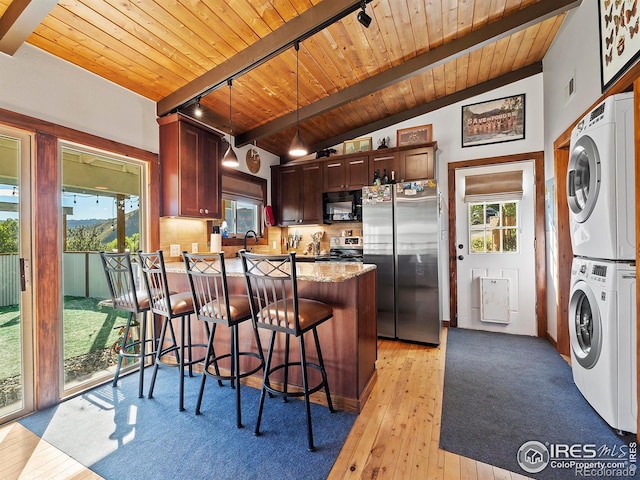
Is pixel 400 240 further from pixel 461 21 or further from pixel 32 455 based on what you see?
pixel 32 455

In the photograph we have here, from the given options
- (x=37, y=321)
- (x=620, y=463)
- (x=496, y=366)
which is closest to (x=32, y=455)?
(x=37, y=321)

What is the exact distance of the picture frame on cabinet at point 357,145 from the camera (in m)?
4.40

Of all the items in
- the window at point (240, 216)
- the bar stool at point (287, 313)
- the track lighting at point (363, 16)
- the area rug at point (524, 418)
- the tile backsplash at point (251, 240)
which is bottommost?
the area rug at point (524, 418)

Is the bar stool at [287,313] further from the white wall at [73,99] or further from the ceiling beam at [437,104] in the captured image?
the ceiling beam at [437,104]

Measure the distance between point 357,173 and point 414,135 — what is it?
3.24 ft

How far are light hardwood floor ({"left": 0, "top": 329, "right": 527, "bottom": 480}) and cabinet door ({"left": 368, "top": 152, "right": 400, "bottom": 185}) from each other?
2.71 meters

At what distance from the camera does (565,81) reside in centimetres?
288

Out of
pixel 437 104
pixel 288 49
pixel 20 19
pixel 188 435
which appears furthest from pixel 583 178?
pixel 20 19

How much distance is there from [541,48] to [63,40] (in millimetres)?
4569

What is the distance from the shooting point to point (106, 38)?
2.09 meters

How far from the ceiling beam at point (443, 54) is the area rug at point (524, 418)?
2939mm

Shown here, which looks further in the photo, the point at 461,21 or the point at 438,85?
the point at 438,85

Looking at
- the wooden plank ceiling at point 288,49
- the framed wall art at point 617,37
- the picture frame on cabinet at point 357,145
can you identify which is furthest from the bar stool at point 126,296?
the framed wall art at point 617,37

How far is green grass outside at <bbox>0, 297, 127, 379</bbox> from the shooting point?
2058 millimetres
